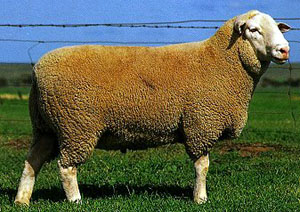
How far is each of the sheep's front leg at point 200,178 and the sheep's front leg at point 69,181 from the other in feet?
3.87

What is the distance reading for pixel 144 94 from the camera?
528 centimetres

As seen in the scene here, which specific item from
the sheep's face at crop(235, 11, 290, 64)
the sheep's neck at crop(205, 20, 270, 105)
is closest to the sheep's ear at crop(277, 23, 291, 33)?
the sheep's face at crop(235, 11, 290, 64)

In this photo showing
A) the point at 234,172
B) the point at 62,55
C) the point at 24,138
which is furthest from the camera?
the point at 24,138

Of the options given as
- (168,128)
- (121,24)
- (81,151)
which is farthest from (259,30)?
(121,24)

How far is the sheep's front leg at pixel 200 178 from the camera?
556 centimetres

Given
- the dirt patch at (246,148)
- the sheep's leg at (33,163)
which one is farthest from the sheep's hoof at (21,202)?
the dirt patch at (246,148)

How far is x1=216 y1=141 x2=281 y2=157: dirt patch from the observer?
30.4ft

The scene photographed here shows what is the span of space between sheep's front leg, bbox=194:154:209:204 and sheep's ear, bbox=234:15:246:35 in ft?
4.20

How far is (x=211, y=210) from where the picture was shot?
196 inches

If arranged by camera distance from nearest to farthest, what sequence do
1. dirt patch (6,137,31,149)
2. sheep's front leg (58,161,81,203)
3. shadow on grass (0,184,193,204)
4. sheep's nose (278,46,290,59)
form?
sheep's nose (278,46,290,59)
sheep's front leg (58,161,81,203)
shadow on grass (0,184,193,204)
dirt patch (6,137,31,149)

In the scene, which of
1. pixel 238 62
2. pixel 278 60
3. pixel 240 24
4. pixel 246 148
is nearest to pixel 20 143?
pixel 246 148

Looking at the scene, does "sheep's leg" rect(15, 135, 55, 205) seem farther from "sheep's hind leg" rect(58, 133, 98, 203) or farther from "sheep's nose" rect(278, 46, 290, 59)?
"sheep's nose" rect(278, 46, 290, 59)

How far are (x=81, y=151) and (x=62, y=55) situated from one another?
0.93m

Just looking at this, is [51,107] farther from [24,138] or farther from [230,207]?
[24,138]
